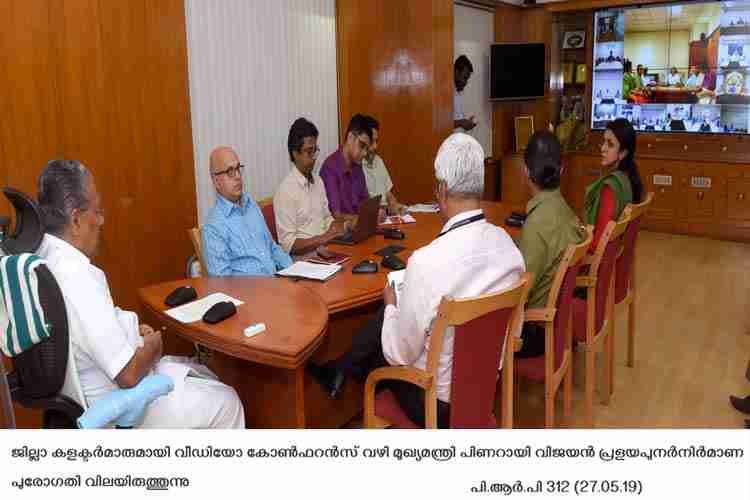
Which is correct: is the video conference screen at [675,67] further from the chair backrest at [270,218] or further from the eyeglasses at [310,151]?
the chair backrest at [270,218]

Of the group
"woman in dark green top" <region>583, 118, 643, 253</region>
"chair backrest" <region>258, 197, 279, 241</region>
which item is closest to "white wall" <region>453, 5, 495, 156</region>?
"woman in dark green top" <region>583, 118, 643, 253</region>

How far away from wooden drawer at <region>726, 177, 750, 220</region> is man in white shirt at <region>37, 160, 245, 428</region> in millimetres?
6566


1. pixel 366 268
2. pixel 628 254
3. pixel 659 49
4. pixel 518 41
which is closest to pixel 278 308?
pixel 366 268

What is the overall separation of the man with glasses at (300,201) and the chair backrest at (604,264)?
140 centimetres

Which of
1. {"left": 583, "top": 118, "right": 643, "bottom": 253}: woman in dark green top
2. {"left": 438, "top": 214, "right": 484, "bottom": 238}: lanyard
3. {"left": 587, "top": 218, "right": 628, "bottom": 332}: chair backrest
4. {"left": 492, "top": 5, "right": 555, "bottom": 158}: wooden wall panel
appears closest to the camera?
{"left": 438, "top": 214, "right": 484, "bottom": 238}: lanyard

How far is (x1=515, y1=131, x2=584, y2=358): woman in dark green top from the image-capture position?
2.85 meters

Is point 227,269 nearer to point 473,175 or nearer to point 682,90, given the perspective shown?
point 473,175

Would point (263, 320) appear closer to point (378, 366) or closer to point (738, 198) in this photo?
point (378, 366)

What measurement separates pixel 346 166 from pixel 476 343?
2.67 m

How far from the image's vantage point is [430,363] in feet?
6.72

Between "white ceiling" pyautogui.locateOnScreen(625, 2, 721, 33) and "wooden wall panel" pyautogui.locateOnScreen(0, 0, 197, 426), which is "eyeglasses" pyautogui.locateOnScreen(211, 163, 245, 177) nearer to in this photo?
"wooden wall panel" pyautogui.locateOnScreen(0, 0, 197, 426)

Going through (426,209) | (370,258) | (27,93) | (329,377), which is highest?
(27,93)

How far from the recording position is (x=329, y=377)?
2973mm
